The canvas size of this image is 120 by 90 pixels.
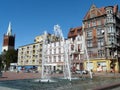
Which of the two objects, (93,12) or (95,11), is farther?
(93,12)

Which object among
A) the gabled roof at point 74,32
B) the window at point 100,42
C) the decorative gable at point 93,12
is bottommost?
the window at point 100,42

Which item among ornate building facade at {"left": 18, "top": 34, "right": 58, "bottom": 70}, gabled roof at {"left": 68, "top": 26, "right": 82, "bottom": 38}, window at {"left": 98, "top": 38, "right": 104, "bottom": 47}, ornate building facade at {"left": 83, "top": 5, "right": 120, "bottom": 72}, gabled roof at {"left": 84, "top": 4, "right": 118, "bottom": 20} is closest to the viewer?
ornate building facade at {"left": 83, "top": 5, "right": 120, "bottom": 72}

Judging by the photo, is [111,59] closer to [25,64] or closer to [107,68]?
[107,68]

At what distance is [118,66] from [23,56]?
57.4 metres

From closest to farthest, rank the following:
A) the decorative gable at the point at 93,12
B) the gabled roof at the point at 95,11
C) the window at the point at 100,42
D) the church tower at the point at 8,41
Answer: the window at the point at 100,42, the gabled roof at the point at 95,11, the decorative gable at the point at 93,12, the church tower at the point at 8,41

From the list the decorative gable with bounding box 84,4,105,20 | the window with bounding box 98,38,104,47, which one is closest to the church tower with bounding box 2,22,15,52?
the decorative gable with bounding box 84,4,105,20

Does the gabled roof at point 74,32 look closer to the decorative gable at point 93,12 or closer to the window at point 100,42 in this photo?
the decorative gable at point 93,12

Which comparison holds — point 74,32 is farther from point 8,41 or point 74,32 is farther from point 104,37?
point 8,41

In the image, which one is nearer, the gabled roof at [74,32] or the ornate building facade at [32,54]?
the gabled roof at [74,32]

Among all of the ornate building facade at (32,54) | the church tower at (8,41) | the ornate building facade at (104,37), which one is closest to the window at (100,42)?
the ornate building facade at (104,37)

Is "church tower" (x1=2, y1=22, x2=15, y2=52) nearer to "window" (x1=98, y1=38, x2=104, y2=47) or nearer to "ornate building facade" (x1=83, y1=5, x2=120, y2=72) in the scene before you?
"ornate building facade" (x1=83, y1=5, x2=120, y2=72)

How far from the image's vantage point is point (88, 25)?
6381cm

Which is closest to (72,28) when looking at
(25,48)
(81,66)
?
(81,66)

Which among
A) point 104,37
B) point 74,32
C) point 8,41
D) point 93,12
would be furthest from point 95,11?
point 8,41
